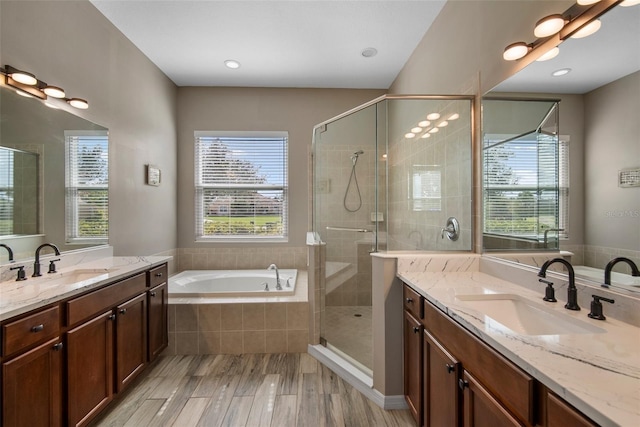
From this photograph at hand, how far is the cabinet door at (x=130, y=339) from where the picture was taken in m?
1.76

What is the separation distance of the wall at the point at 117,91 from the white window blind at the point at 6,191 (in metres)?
0.56

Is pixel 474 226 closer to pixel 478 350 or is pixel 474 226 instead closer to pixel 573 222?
pixel 573 222

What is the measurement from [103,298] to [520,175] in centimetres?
242

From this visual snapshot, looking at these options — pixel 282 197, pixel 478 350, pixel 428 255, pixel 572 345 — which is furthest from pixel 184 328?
pixel 572 345

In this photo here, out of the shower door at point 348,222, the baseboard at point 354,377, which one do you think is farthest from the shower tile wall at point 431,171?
the baseboard at point 354,377

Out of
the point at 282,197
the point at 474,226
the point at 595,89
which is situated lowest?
the point at 474,226

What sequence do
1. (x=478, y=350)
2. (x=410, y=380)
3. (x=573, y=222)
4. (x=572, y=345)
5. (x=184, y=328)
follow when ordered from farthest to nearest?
1. (x=184, y=328)
2. (x=410, y=380)
3. (x=573, y=222)
4. (x=478, y=350)
5. (x=572, y=345)

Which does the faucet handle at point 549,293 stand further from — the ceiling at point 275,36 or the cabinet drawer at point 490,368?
the ceiling at point 275,36

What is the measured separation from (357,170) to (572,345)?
Result: 1.96 meters

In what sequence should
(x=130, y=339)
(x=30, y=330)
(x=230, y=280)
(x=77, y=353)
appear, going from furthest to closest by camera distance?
(x=230, y=280) < (x=130, y=339) < (x=77, y=353) < (x=30, y=330)

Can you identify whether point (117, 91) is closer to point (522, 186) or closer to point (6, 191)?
point (6, 191)

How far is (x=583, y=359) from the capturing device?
0.74 m

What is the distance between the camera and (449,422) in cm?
118

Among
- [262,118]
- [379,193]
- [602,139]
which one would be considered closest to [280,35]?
[262,118]
